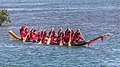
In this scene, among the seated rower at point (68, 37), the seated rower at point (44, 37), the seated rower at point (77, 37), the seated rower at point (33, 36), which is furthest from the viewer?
the seated rower at point (33, 36)

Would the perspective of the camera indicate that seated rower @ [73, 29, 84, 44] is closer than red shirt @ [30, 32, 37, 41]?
Yes

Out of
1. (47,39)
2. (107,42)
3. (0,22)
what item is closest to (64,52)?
(47,39)

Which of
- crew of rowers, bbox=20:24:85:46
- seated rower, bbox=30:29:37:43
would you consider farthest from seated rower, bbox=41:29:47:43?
seated rower, bbox=30:29:37:43

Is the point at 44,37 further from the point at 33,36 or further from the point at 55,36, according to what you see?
the point at 33,36

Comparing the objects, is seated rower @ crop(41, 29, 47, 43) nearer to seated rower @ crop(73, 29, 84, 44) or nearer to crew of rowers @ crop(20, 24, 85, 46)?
crew of rowers @ crop(20, 24, 85, 46)

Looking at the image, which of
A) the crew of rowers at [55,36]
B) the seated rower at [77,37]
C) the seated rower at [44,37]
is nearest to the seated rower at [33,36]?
the crew of rowers at [55,36]

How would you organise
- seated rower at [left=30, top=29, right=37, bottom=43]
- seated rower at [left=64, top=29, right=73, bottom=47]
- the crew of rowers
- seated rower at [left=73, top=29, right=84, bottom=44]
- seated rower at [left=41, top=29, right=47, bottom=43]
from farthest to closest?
seated rower at [left=30, top=29, right=37, bottom=43] < seated rower at [left=41, top=29, right=47, bottom=43] < seated rower at [left=64, top=29, right=73, bottom=47] < the crew of rowers < seated rower at [left=73, top=29, right=84, bottom=44]

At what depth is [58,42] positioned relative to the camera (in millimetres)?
53219

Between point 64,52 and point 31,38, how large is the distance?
9.01 m

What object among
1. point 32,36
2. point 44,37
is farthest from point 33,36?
point 44,37

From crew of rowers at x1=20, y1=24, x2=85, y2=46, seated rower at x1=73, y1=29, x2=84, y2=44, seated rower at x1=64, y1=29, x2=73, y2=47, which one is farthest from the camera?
seated rower at x1=64, y1=29, x2=73, y2=47

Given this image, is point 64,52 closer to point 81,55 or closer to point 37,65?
point 81,55

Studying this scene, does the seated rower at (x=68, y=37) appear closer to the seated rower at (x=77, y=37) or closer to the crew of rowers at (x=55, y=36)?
the crew of rowers at (x=55, y=36)

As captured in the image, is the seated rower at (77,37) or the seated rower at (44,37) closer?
the seated rower at (77,37)
